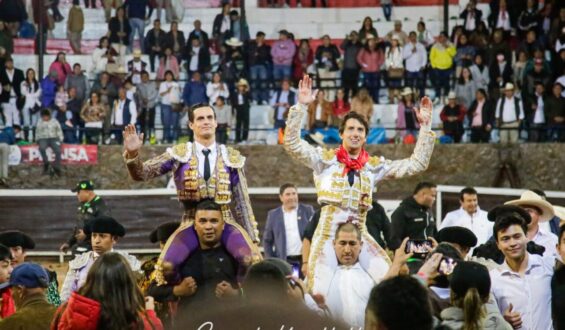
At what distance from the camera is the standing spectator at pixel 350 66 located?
22.9 metres

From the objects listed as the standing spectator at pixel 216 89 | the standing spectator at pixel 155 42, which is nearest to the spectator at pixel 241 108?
the standing spectator at pixel 216 89

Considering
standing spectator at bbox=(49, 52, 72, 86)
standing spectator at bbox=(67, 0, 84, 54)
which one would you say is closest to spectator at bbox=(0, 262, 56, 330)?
standing spectator at bbox=(49, 52, 72, 86)

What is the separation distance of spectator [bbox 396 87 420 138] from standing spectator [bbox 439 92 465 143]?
0.49 meters

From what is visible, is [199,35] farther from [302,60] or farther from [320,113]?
[320,113]

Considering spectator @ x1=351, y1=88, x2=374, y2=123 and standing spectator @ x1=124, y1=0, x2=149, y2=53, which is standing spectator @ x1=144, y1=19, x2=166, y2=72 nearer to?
standing spectator @ x1=124, y1=0, x2=149, y2=53

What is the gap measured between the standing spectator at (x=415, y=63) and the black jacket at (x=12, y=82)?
6723mm

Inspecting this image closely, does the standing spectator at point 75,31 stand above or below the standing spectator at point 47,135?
above

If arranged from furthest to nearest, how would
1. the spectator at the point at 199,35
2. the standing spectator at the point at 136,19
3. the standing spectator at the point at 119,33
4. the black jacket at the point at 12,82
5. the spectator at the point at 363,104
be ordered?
the standing spectator at the point at 136,19 < the standing spectator at the point at 119,33 < the spectator at the point at 199,35 < the black jacket at the point at 12,82 < the spectator at the point at 363,104

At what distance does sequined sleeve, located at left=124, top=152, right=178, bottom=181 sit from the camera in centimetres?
921

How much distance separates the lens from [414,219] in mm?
12750

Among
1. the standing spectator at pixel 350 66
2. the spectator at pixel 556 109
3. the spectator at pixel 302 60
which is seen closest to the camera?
the spectator at pixel 556 109

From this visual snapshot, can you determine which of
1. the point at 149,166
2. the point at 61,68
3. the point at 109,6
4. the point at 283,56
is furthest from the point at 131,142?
the point at 109,6

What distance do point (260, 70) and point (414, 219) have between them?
10.9m

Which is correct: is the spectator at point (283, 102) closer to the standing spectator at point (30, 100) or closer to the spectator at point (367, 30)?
the spectator at point (367, 30)
